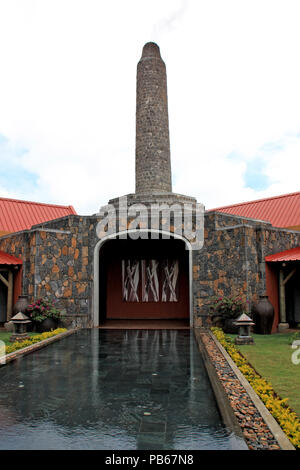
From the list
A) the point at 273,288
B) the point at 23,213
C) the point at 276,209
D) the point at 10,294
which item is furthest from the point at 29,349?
the point at 276,209

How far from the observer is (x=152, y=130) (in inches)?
673

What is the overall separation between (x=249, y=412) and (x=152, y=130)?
47.3 ft

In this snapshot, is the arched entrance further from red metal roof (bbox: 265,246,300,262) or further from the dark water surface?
the dark water surface

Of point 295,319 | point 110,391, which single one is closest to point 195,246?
point 295,319

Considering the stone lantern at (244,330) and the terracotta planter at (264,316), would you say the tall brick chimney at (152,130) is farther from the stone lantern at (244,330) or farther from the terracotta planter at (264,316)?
the stone lantern at (244,330)

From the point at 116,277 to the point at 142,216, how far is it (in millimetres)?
4522

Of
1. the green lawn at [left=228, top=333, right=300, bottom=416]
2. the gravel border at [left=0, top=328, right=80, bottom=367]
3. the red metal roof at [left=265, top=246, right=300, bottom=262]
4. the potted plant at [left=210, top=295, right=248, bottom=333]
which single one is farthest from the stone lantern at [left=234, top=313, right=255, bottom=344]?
the gravel border at [left=0, top=328, right=80, bottom=367]

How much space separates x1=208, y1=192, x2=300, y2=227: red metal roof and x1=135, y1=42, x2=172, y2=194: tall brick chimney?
5447mm

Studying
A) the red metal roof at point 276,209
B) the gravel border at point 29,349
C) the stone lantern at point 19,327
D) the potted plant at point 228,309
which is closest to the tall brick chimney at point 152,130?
the red metal roof at point 276,209

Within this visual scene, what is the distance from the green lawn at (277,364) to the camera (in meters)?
5.31

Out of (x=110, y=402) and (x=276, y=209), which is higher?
(x=276, y=209)

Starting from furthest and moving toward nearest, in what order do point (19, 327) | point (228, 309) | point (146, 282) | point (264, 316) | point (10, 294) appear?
point (146, 282) < point (10, 294) < point (228, 309) < point (264, 316) < point (19, 327)

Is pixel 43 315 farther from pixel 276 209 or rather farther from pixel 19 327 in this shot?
pixel 276 209
